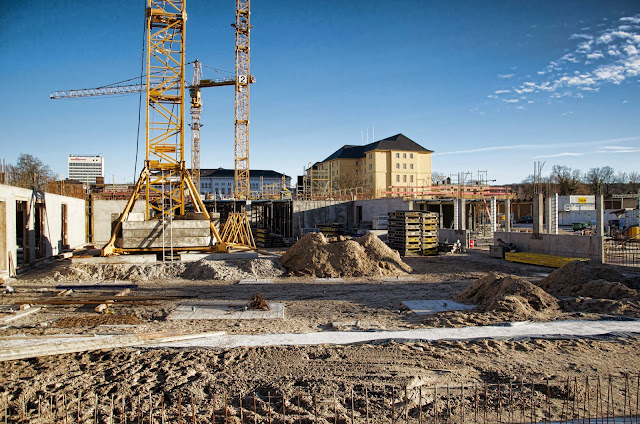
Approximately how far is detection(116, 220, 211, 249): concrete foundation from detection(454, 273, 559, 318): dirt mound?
11.4m

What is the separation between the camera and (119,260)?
56.1ft

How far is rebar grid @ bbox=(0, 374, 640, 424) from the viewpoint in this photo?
16.8 ft

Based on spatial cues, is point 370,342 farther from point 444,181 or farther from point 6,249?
point 444,181

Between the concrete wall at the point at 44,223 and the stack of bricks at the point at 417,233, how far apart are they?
1732 centimetres

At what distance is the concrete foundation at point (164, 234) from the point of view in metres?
18.2

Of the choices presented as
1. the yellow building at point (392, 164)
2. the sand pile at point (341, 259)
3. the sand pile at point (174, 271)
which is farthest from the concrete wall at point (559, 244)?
the yellow building at point (392, 164)

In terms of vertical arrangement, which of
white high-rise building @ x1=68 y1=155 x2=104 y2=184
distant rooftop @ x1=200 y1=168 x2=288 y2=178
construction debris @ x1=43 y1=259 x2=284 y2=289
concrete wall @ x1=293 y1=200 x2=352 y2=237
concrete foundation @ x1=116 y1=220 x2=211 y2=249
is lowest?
construction debris @ x1=43 y1=259 x2=284 y2=289

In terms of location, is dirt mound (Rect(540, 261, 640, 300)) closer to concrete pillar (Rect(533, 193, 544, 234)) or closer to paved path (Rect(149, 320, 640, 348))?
paved path (Rect(149, 320, 640, 348))

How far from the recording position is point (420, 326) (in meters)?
9.20

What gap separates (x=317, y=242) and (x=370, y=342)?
1032 centimetres

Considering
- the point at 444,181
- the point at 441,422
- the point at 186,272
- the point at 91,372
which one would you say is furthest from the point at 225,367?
the point at 444,181

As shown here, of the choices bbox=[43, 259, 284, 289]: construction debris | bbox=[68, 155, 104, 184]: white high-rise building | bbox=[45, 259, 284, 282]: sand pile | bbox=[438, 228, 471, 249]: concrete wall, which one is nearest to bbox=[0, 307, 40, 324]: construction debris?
bbox=[43, 259, 284, 289]: construction debris

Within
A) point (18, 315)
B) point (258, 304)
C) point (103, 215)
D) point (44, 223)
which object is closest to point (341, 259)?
point (258, 304)

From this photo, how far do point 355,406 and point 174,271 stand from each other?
1274 cm
